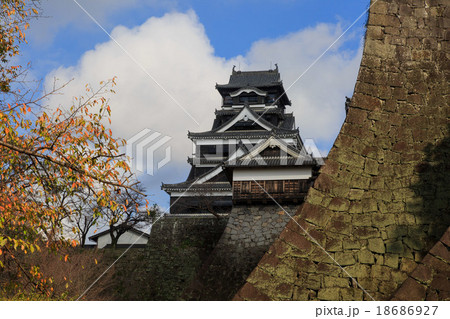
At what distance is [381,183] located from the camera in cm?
716

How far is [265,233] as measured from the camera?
2045 centimetres

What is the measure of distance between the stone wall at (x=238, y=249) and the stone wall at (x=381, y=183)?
12.4 m

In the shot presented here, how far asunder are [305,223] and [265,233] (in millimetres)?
13513

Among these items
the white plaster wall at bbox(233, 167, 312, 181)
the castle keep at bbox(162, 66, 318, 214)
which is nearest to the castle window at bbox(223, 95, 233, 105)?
the castle keep at bbox(162, 66, 318, 214)

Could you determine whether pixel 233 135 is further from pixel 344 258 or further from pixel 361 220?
pixel 344 258

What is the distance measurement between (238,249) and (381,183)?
13.7m

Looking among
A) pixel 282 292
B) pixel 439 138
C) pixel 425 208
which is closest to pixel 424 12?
pixel 439 138

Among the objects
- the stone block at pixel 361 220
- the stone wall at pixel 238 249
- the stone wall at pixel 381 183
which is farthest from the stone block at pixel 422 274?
the stone wall at pixel 238 249

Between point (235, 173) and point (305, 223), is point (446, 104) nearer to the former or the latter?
point (305, 223)

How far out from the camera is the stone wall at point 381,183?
22.2ft

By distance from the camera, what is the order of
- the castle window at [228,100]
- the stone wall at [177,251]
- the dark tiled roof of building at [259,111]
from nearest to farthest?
the stone wall at [177,251] → the dark tiled roof of building at [259,111] → the castle window at [228,100]

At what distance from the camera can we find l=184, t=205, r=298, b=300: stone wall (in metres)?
19.5

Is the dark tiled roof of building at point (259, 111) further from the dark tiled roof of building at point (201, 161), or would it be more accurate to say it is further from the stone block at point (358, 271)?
the stone block at point (358, 271)

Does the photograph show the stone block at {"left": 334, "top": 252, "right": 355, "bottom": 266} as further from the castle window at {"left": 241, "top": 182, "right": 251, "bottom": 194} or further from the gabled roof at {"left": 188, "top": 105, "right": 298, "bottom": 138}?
the gabled roof at {"left": 188, "top": 105, "right": 298, "bottom": 138}
